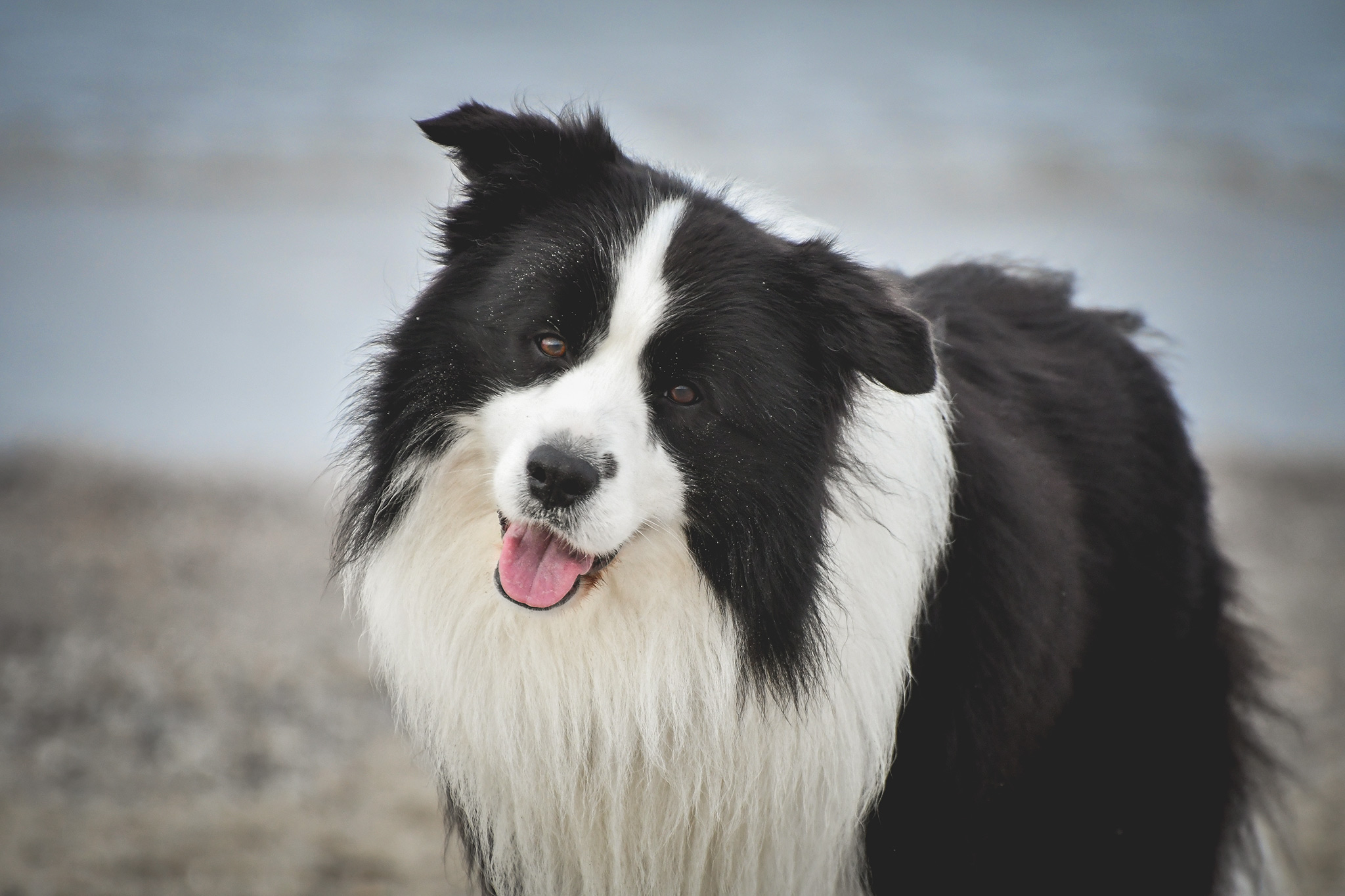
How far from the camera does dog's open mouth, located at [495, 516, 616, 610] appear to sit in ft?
8.38

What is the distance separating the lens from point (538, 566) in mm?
2566

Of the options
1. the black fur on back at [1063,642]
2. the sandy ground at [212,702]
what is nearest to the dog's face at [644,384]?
the black fur on back at [1063,642]

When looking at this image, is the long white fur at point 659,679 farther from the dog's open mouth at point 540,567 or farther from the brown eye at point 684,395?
the brown eye at point 684,395

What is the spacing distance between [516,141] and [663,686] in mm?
1397

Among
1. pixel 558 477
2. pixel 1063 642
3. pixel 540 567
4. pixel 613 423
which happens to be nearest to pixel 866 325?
pixel 613 423

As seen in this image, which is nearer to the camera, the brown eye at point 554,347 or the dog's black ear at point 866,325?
the dog's black ear at point 866,325

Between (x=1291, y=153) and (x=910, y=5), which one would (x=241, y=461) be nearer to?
(x=1291, y=153)

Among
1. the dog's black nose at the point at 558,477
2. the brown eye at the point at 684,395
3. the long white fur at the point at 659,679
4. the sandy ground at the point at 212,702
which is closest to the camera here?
→ the dog's black nose at the point at 558,477

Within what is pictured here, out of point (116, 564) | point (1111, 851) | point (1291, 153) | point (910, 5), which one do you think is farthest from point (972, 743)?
point (910, 5)

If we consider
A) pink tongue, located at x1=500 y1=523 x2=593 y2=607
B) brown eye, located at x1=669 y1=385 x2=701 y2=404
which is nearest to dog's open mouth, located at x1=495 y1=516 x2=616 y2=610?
pink tongue, located at x1=500 y1=523 x2=593 y2=607

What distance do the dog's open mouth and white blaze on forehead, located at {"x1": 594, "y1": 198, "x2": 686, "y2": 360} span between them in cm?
44

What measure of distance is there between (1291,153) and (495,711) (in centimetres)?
1900

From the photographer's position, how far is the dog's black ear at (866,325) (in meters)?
2.46

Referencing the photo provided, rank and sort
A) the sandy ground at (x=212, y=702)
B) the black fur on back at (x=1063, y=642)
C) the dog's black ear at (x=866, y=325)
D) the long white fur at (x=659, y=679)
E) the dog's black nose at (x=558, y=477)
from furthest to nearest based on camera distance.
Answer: the sandy ground at (x=212, y=702)
the black fur on back at (x=1063, y=642)
the long white fur at (x=659, y=679)
the dog's black ear at (x=866, y=325)
the dog's black nose at (x=558, y=477)
